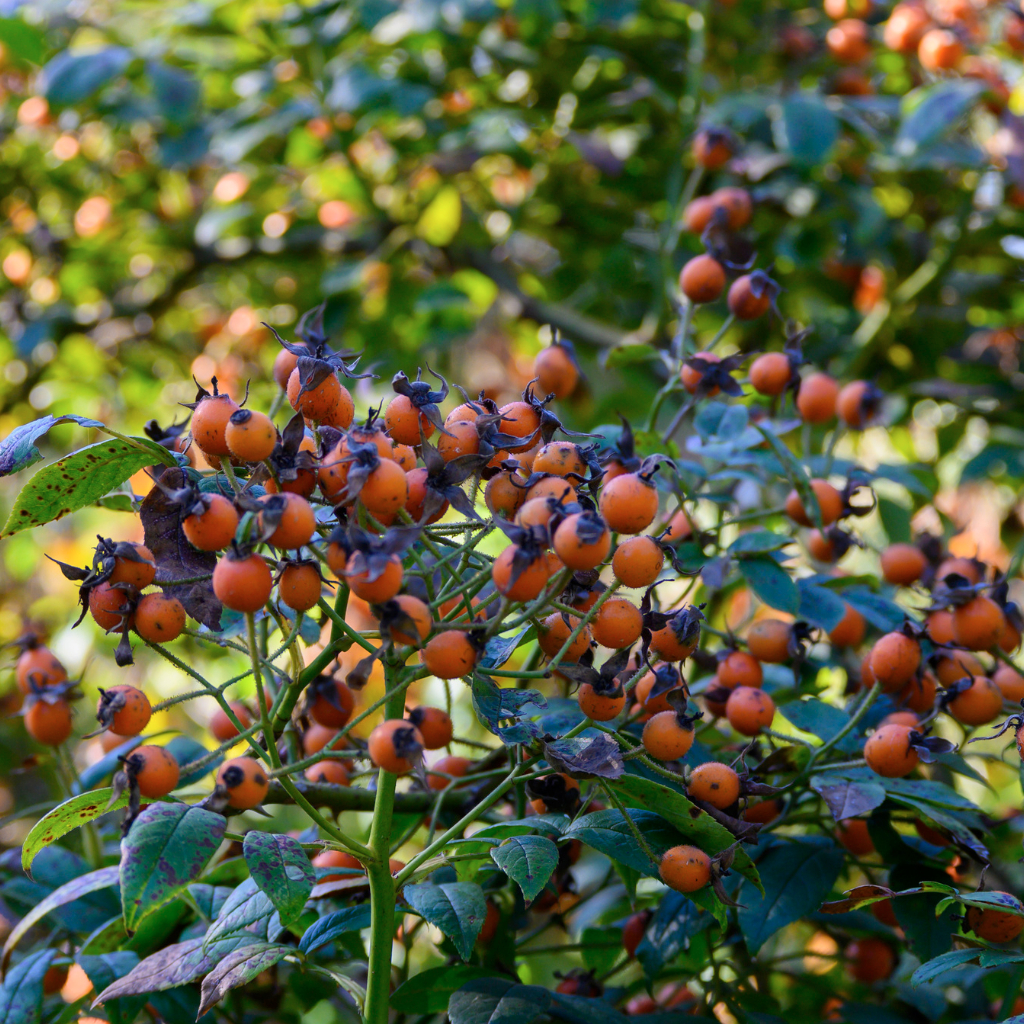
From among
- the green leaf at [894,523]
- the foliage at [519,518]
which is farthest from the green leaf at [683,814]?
the green leaf at [894,523]

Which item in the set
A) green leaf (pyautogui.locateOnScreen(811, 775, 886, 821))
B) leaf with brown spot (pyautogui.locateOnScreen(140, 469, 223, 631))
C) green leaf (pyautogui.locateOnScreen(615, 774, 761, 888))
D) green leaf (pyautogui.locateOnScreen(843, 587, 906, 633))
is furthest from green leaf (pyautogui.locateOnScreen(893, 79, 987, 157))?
leaf with brown spot (pyautogui.locateOnScreen(140, 469, 223, 631))

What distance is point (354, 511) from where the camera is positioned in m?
0.63

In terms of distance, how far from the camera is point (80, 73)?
67.6 inches

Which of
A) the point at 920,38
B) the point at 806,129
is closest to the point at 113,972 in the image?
the point at 806,129

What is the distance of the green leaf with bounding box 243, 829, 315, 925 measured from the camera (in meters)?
0.61

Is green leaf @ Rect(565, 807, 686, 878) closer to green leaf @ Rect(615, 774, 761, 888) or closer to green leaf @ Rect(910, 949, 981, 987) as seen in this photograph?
green leaf @ Rect(615, 774, 761, 888)

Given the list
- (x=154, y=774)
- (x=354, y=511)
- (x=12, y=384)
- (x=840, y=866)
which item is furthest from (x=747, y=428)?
(x=12, y=384)

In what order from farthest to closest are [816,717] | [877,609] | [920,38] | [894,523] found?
1. [920,38]
2. [894,523]
3. [877,609]
4. [816,717]

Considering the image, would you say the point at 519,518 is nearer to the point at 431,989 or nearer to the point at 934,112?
the point at 431,989

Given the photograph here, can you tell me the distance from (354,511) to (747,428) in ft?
1.95

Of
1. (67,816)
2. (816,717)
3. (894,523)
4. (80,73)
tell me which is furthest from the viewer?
(80,73)

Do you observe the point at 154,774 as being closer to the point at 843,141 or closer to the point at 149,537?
the point at 149,537

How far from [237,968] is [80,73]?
62.2 inches

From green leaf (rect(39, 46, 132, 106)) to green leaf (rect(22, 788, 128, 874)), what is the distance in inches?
55.3
